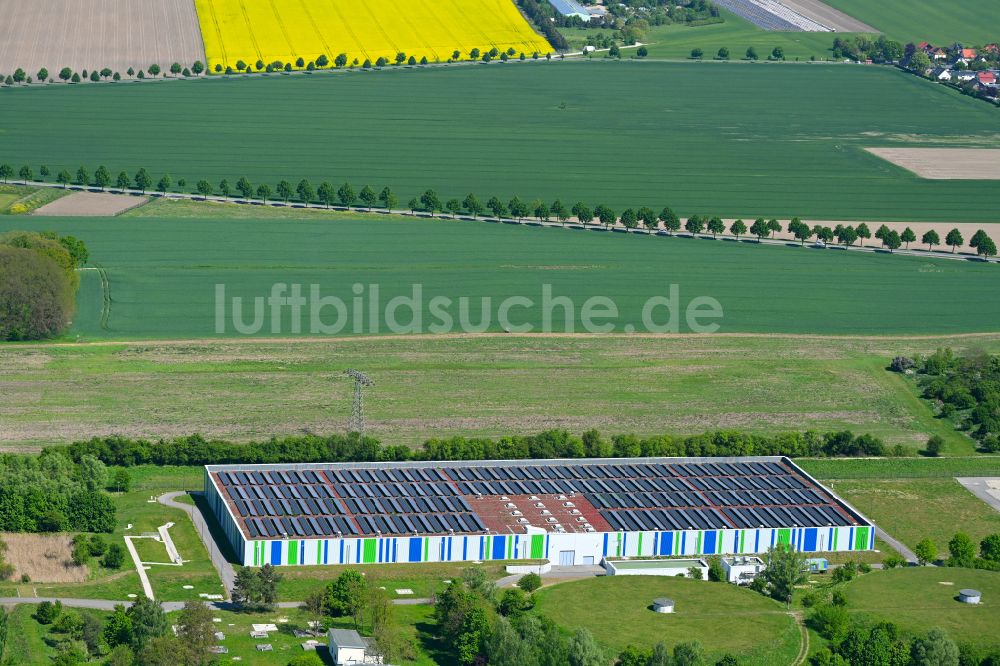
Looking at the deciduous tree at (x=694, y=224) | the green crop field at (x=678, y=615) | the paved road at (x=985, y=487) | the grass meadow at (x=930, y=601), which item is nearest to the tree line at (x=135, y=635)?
the green crop field at (x=678, y=615)

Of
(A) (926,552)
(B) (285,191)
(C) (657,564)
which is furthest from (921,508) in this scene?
(B) (285,191)

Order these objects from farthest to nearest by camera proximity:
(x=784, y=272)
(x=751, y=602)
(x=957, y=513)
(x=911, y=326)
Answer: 1. (x=784, y=272)
2. (x=911, y=326)
3. (x=957, y=513)
4. (x=751, y=602)

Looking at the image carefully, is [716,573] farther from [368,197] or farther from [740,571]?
[368,197]

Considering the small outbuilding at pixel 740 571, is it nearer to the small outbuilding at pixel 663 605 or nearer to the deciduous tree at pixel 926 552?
the small outbuilding at pixel 663 605

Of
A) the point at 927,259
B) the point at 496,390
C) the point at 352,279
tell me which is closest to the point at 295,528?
the point at 496,390

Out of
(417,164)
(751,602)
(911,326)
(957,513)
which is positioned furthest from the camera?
(417,164)

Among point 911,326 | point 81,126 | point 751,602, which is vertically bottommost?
point 751,602

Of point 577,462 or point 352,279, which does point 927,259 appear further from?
point 577,462

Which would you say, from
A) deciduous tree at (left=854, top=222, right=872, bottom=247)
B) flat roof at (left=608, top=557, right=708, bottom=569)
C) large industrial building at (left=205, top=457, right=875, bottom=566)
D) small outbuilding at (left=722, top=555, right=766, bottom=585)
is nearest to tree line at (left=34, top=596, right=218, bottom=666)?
large industrial building at (left=205, top=457, right=875, bottom=566)
